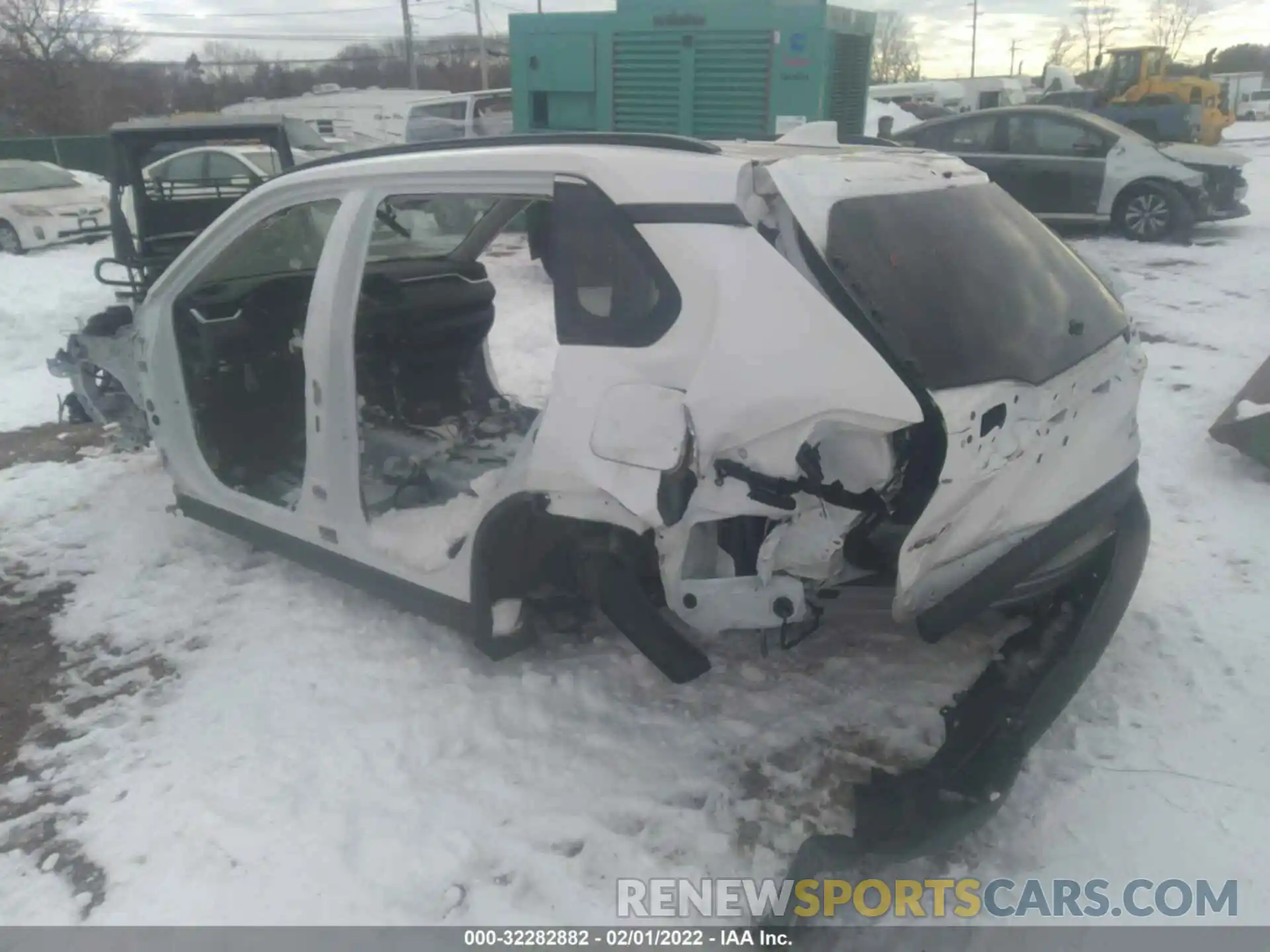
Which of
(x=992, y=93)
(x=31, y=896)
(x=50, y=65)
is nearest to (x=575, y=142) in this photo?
(x=31, y=896)

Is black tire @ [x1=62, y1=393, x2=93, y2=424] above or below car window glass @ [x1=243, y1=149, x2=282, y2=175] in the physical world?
below

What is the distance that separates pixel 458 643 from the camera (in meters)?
3.51

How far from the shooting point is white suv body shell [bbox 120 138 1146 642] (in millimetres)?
2314

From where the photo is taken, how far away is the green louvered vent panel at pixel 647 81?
9234 mm

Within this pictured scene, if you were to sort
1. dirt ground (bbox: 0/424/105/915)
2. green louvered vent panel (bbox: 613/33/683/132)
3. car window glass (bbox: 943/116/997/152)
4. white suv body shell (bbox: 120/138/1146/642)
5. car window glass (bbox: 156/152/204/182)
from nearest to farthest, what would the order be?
white suv body shell (bbox: 120/138/1146/642), dirt ground (bbox: 0/424/105/915), green louvered vent panel (bbox: 613/33/683/132), car window glass (bbox: 943/116/997/152), car window glass (bbox: 156/152/204/182)

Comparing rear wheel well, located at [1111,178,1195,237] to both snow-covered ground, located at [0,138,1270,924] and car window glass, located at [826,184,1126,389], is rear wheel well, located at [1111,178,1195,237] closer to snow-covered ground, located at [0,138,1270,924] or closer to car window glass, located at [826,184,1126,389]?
snow-covered ground, located at [0,138,1270,924]

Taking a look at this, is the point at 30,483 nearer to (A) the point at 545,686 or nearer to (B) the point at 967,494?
(A) the point at 545,686

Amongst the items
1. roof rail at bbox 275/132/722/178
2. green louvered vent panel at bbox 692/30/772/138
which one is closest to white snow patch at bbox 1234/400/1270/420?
roof rail at bbox 275/132/722/178

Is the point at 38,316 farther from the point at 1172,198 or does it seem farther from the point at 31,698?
the point at 1172,198

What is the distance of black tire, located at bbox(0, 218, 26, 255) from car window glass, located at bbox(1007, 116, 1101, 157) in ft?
43.2

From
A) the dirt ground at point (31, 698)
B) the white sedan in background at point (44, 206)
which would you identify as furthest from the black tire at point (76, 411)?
the white sedan in background at point (44, 206)

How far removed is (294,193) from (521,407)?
1756 millimetres

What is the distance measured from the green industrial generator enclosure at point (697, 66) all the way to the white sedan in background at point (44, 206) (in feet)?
21.9

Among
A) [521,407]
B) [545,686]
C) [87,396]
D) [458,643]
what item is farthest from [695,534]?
[87,396]
